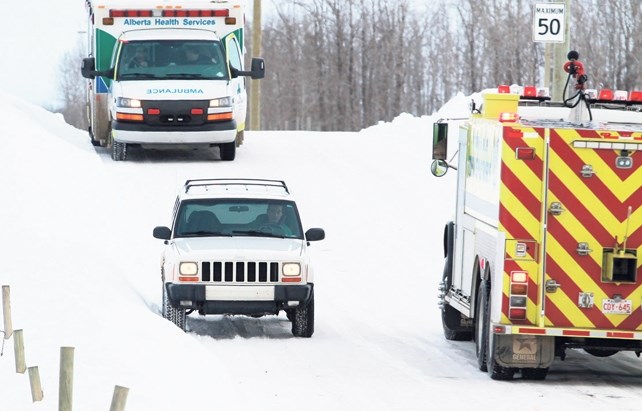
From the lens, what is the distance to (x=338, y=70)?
244ft

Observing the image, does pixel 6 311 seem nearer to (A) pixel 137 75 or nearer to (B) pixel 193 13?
(A) pixel 137 75

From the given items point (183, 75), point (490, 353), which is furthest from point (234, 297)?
point (183, 75)

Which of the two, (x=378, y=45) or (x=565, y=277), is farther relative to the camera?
(x=378, y=45)

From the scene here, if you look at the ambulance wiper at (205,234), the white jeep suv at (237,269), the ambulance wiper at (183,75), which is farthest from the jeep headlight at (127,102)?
the ambulance wiper at (205,234)

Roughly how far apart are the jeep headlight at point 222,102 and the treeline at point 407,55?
30.9m

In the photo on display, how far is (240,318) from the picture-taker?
17.5 metres

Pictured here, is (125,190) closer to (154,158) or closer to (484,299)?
(154,158)

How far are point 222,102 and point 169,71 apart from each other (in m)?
1.14

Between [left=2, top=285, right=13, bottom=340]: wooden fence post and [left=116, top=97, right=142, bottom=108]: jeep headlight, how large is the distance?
51.0 feet

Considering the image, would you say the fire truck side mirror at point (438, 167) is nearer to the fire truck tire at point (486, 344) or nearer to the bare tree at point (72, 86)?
the fire truck tire at point (486, 344)

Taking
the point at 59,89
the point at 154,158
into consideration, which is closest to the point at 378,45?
the point at 154,158

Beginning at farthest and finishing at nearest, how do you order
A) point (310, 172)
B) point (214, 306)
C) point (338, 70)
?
point (338, 70), point (310, 172), point (214, 306)

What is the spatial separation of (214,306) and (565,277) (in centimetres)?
398

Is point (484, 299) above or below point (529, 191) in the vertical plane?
below
